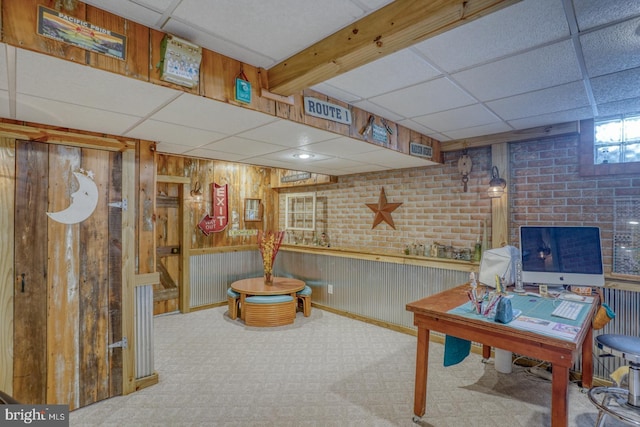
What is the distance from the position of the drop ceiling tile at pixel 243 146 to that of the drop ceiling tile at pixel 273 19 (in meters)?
1.21

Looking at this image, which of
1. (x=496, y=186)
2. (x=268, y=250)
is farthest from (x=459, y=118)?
(x=268, y=250)

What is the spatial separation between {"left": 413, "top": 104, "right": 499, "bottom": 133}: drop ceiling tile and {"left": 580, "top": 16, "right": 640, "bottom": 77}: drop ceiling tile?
2.53 ft

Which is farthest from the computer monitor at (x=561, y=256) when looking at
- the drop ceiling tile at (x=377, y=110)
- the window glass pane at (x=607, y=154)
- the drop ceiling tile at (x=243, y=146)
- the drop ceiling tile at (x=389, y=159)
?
the drop ceiling tile at (x=243, y=146)

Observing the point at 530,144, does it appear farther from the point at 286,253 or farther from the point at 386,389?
the point at 286,253

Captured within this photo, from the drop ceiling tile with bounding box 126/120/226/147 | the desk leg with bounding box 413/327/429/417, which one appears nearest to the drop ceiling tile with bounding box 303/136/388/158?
the drop ceiling tile with bounding box 126/120/226/147

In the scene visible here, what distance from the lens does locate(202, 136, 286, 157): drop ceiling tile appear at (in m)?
2.88

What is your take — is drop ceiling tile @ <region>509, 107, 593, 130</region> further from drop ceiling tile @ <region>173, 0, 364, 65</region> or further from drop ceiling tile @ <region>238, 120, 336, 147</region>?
drop ceiling tile @ <region>173, 0, 364, 65</region>

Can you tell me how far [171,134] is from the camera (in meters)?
2.62

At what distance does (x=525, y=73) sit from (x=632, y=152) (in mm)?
1790

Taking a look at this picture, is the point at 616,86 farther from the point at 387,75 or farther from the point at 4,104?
the point at 4,104

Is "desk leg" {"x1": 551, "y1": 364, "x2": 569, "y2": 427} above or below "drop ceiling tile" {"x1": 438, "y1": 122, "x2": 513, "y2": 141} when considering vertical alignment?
below

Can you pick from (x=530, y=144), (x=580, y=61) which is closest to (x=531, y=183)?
(x=530, y=144)

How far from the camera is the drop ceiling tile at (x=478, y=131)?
3.12 m

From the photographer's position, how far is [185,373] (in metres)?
3.05
